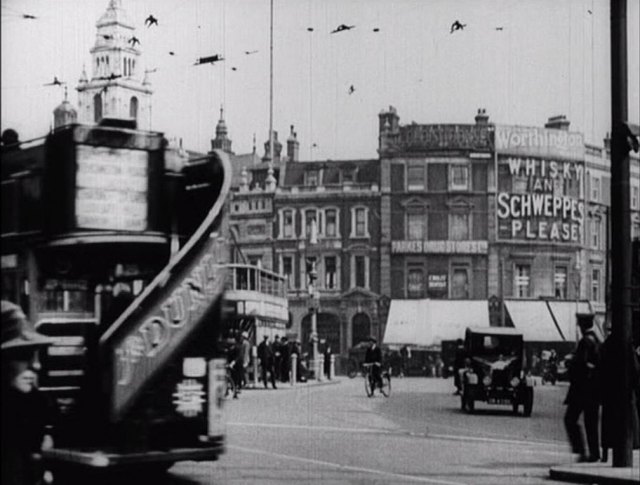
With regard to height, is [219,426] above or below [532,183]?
below

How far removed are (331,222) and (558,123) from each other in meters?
13.5

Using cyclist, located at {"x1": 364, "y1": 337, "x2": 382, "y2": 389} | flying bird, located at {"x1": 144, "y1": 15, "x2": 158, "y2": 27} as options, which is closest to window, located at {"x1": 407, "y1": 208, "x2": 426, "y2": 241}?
cyclist, located at {"x1": 364, "y1": 337, "x2": 382, "y2": 389}

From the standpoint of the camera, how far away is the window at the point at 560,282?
49.9 metres

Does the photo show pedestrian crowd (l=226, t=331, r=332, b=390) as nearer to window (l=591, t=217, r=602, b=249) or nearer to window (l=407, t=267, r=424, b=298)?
window (l=407, t=267, r=424, b=298)

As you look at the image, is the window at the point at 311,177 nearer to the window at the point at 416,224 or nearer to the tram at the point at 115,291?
the window at the point at 416,224

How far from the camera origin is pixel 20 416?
8.08 metres

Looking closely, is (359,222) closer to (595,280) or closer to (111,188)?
(595,280)

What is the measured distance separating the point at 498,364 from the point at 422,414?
206 cm

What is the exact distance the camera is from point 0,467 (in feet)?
26.5

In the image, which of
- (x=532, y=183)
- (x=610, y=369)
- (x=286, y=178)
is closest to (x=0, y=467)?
(x=610, y=369)

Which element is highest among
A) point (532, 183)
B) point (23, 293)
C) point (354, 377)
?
point (532, 183)

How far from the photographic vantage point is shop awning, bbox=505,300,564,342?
4091 centimetres

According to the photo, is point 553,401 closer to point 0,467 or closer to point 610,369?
point 610,369

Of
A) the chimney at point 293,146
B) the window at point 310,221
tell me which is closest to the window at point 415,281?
the window at point 310,221
